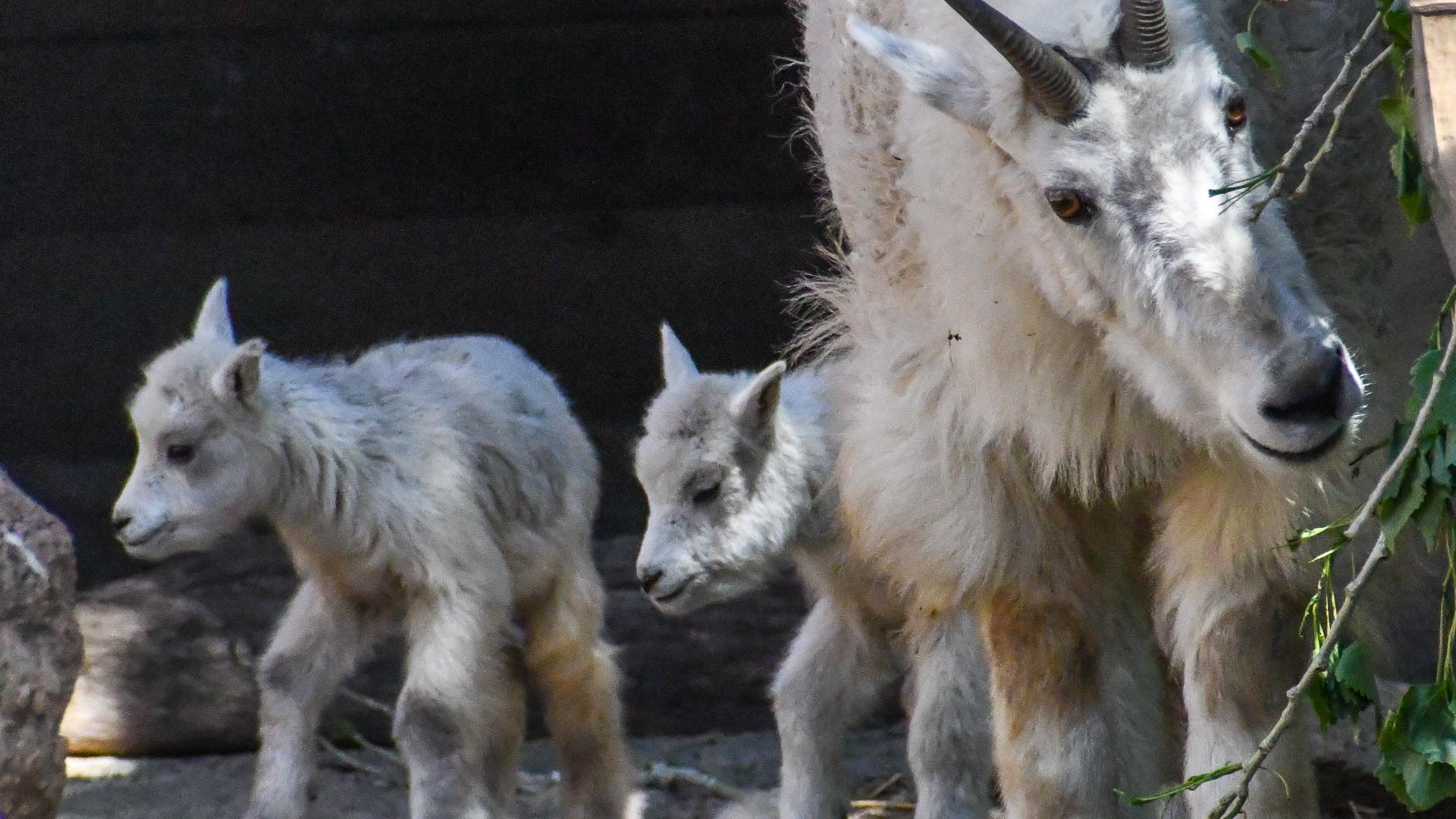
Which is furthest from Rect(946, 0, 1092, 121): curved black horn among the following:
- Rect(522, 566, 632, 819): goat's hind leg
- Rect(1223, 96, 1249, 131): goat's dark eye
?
Rect(522, 566, 632, 819): goat's hind leg

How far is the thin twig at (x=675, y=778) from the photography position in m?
6.34

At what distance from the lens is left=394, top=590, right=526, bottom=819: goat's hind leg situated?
213 inches

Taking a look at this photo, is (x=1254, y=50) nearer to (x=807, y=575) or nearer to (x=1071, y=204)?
(x=1071, y=204)

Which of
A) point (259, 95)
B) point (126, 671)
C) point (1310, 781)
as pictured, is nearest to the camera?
point (1310, 781)

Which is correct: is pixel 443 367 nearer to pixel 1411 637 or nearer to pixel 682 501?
pixel 682 501

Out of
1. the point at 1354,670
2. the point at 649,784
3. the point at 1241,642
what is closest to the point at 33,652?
the point at 649,784

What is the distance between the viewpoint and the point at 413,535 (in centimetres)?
543

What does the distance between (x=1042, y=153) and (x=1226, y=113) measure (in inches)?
13.4

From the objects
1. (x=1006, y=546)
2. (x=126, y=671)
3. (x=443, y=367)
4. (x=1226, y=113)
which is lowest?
(x=126, y=671)

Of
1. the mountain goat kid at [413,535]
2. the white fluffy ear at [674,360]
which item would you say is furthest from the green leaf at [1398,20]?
the mountain goat kid at [413,535]

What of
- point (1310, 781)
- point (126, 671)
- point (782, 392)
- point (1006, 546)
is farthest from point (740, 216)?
point (1310, 781)

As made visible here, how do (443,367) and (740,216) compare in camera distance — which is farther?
(740,216)

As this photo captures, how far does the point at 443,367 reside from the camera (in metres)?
5.94

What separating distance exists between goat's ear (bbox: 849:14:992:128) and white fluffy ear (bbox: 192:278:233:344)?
284 cm
